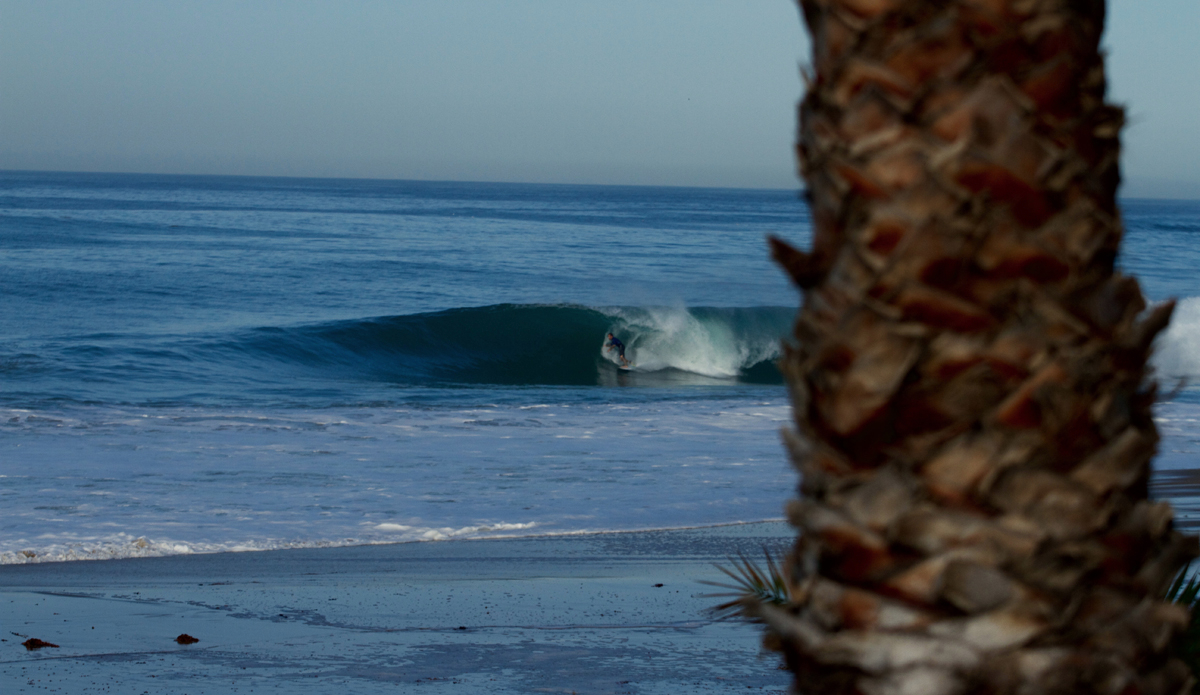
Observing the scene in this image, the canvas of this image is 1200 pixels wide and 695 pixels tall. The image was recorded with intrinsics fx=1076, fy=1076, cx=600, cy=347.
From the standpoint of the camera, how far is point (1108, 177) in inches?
52.6

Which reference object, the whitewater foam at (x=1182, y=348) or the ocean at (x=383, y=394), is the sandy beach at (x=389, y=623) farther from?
the whitewater foam at (x=1182, y=348)

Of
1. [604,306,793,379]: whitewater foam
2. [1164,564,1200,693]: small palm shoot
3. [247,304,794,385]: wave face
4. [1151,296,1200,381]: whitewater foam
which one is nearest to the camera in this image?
[1164,564,1200,693]: small palm shoot

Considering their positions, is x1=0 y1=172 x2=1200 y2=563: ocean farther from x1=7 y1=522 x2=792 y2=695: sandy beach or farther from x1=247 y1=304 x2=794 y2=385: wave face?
x1=7 y1=522 x2=792 y2=695: sandy beach

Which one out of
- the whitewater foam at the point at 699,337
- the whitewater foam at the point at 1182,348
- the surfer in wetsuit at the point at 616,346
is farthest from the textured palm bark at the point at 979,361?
the surfer in wetsuit at the point at 616,346

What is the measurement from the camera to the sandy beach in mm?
4332

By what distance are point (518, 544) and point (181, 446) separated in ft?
16.6

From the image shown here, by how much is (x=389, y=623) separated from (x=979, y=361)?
14.3 ft

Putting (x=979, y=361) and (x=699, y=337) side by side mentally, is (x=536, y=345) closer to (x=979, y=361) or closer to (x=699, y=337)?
(x=699, y=337)

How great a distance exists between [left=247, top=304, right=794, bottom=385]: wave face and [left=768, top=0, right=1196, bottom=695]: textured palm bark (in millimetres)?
18332

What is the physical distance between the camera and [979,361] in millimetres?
1265

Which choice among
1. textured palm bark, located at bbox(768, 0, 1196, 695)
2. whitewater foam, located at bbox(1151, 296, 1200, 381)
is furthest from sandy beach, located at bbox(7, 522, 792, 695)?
whitewater foam, located at bbox(1151, 296, 1200, 381)

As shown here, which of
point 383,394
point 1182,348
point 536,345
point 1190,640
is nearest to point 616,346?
point 536,345

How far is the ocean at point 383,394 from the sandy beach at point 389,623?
0.69 meters

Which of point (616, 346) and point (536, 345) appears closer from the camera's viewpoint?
point (616, 346)
